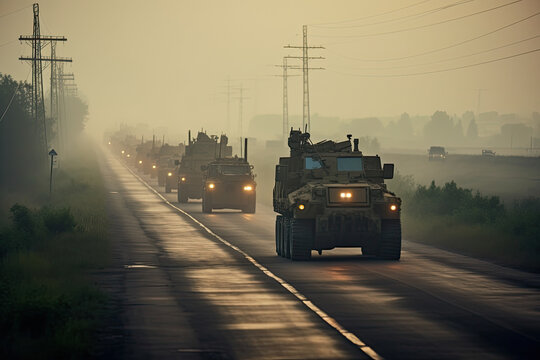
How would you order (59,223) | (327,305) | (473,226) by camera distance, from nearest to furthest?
(327,305) < (59,223) < (473,226)

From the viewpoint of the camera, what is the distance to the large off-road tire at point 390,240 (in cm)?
2683

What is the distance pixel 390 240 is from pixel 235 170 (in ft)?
78.5

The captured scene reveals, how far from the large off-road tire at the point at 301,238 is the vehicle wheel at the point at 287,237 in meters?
0.48

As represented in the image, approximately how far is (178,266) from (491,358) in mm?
13693

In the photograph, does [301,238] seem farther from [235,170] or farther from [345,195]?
[235,170]

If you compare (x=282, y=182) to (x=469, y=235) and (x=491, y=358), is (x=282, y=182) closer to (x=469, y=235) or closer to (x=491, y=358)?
(x=469, y=235)

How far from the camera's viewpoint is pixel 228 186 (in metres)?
49.8

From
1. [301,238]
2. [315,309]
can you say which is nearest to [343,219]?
[301,238]

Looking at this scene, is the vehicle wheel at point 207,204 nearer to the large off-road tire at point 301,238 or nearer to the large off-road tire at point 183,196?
the large off-road tire at point 183,196

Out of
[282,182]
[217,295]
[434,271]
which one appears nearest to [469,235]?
[282,182]

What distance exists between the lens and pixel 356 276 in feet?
77.3

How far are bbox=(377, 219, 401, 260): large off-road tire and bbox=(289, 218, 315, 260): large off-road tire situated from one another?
1.74 m

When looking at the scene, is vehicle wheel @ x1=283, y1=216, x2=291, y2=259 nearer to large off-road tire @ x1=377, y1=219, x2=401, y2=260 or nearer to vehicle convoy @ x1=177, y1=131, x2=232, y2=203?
large off-road tire @ x1=377, y1=219, x2=401, y2=260

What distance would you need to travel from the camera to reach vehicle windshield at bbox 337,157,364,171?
1144 inches
